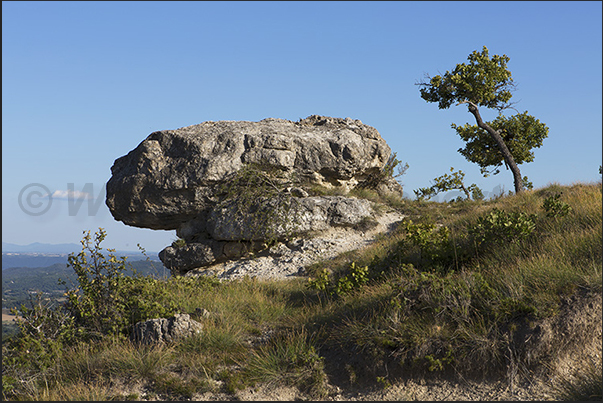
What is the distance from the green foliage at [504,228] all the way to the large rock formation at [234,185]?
23.2ft

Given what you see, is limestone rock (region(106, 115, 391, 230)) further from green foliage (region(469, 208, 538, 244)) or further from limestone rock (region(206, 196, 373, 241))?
green foliage (region(469, 208, 538, 244))

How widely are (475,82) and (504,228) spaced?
14.2 metres

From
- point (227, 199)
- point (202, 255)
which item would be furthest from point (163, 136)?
point (202, 255)

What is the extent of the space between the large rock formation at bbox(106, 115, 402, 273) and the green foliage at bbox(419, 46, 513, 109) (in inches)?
222

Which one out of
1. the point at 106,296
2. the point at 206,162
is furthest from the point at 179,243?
the point at 106,296

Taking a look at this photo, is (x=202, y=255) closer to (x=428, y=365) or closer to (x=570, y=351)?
(x=428, y=365)

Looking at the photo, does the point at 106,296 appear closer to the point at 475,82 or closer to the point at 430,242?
the point at 430,242

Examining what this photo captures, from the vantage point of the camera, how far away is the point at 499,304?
6.84 m

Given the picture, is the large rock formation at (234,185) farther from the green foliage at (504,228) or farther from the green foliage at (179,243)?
the green foliage at (504,228)

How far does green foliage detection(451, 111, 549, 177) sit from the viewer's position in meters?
23.4

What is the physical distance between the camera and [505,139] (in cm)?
2405

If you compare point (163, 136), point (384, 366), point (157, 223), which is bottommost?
point (384, 366)

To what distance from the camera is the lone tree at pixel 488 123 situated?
21578 millimetres

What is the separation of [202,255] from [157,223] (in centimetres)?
278
